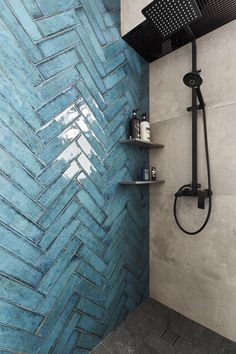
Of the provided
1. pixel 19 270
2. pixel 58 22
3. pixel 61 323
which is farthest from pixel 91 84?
pixel 61 323

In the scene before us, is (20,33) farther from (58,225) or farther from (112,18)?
(58,225)

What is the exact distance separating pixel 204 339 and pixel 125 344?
56cm

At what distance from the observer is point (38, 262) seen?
101 cm

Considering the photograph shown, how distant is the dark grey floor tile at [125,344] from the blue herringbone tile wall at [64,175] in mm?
67

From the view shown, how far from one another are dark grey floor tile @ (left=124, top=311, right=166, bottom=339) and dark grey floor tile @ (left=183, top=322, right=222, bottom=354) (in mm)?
205

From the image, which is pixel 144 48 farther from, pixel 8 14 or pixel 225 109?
pixel 8 14

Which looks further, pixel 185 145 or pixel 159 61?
pixel 159 61

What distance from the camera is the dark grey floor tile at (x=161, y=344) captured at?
1279mm

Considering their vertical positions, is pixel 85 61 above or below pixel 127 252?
above

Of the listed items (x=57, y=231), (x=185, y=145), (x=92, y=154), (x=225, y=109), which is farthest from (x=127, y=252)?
(x=225, y=109)

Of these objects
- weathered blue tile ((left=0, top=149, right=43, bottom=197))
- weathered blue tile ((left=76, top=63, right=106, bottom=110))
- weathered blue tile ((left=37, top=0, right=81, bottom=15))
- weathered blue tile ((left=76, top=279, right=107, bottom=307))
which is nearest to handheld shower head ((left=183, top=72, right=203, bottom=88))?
weathered blue tile ((left=76, top=63, right=106, bottom=110))

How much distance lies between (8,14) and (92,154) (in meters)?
0.79

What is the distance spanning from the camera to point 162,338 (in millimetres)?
1370

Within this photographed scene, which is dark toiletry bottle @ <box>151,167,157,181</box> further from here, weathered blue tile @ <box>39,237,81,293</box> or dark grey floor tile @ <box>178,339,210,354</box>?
dark grey floor tile @ <box>178,339,210,354</box>
